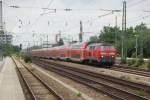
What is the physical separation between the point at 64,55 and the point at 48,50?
25210 millimetres

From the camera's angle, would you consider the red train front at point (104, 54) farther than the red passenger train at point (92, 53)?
No

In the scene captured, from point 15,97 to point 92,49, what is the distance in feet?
93.5

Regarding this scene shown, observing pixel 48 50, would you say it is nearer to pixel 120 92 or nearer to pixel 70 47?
pixel 70 47

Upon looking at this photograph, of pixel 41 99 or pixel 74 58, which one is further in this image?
pixel 74 58

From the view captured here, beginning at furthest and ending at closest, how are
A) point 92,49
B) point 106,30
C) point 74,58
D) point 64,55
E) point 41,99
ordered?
1. point 106,30
2. point 64,55
3. point 74,58
4. point 92,49
5. point 41,99

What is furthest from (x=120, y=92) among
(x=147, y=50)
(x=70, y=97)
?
(x=147, y=50)

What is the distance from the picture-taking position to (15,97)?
734 inches

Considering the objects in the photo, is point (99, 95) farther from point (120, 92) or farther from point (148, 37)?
point (148, 37)

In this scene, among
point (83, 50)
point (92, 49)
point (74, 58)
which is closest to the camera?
point (92, 49)

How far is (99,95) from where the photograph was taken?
63.6ft

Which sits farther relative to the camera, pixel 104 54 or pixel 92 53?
pixel 92 53

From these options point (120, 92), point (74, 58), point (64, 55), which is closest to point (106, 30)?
point (64, 55)

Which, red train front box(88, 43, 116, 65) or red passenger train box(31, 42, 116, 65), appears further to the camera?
red passenger train box(31, 42, 116, 65)

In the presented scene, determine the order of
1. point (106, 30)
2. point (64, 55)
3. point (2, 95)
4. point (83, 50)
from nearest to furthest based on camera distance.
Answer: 1. point (2, 95)
2. point (83, 50)
3. point (64, 55)
4. point (106, 30)
